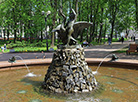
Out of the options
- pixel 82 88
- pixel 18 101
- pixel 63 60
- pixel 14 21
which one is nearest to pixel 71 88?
pixel 82 88

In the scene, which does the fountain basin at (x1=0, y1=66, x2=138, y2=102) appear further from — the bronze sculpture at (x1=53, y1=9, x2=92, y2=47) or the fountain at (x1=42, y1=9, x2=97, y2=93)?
the bronze sculpture at (x1=53, y1=9, x2=92, y2=47)

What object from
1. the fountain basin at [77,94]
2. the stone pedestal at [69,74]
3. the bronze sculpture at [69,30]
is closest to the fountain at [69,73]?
the stone pedestal at [69,74]

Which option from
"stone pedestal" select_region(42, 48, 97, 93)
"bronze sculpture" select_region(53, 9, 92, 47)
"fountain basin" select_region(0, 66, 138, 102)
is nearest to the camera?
"fountain basin" select_region(0, 66, 138, 102)

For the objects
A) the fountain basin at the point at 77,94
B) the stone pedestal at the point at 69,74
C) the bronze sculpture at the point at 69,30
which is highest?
the bronze sculpture at the point at 69,30

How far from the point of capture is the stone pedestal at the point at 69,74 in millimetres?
6207

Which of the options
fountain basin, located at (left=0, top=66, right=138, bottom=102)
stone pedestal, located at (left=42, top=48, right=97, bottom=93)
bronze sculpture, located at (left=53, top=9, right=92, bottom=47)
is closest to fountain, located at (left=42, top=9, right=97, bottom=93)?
stone pedestal, located at (left=42, top=48, right=97, bottom=93)

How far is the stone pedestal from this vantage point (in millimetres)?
6207

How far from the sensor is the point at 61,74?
634 cm

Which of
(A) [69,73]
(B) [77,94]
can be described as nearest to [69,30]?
(A) [69,73]

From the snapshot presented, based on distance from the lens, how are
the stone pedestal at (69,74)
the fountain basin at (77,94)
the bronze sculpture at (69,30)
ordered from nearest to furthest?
the fountain basin at (77,94) < the stone pedestal at (69,74) < the bronze sculpture at (69,30)

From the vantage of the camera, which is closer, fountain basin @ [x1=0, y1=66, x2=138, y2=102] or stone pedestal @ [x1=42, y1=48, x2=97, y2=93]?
fountain basin @ [x1=0, y1=66, x2=138, y2=102]

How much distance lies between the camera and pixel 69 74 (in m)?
6.32

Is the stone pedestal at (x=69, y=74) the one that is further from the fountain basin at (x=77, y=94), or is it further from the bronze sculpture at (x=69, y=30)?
the bronze sculpture at (x=69, y=30)

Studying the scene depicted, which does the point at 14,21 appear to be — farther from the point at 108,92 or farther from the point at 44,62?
the point at 108,92
